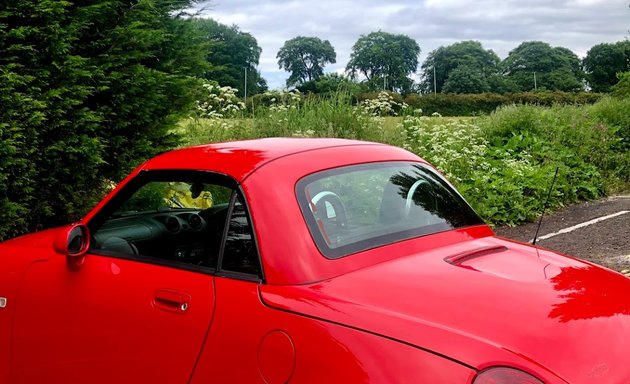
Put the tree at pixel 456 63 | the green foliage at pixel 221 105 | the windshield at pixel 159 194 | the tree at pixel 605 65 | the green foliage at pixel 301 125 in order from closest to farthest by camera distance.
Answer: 1. the windshield at pixel 159 194
2. the green foliage at pixel 301 125
3. the green foliage at pixel 221 105
4. the tree at pixel 605 65
5. the tree at pixel 456 63

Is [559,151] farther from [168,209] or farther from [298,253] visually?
[298,253]

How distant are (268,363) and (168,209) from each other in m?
1.93

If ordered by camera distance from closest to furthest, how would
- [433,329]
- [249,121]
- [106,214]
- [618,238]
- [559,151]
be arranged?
1. [433,329]
2. [106,214]
3. [618,238]
4. [249,121]
5. [559,151]

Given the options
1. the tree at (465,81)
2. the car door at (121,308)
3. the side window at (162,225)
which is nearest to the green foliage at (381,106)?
the side window at (162,225)

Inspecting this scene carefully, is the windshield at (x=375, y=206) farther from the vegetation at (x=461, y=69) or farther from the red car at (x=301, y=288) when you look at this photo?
the vegetation at (x=461, y=69)

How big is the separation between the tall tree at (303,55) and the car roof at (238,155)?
130 m

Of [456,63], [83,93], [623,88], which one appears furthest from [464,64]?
[83,93]

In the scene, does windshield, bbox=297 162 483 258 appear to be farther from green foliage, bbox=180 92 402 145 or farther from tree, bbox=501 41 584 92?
tree, bbox=501 41 584 92

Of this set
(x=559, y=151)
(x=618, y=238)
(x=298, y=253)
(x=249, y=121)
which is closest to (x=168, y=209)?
(x=298, y=253)

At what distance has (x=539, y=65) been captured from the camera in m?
113

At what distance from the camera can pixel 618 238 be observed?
8.78 metres

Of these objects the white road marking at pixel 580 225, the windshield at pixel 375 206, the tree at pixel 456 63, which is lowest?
the white road marking at pixel 580 225

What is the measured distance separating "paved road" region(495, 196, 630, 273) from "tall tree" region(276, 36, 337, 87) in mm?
122369

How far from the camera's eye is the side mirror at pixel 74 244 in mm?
3123
